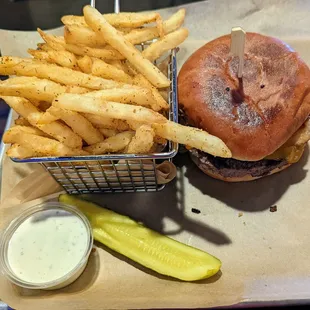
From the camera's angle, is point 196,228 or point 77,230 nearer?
point 77,230

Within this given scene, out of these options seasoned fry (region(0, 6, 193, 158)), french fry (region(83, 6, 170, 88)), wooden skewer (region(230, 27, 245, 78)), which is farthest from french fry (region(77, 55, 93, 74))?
wooden skewer (region(230, 27, 245, 78))

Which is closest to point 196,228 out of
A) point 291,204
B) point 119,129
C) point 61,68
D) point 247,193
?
point 247,193

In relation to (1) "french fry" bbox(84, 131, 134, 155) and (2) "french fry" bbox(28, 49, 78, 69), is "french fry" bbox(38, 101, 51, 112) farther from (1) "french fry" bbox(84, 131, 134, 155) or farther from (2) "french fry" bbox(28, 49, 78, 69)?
(1) "french fry" bbox(84, 131, 134, 155)

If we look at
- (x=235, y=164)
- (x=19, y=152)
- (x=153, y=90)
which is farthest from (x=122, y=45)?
(x=235, y=164)

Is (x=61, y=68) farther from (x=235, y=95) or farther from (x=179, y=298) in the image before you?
(x=179, y=298)

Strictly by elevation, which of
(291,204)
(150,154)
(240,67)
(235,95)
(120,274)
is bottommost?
(120,274)

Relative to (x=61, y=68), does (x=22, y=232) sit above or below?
below
